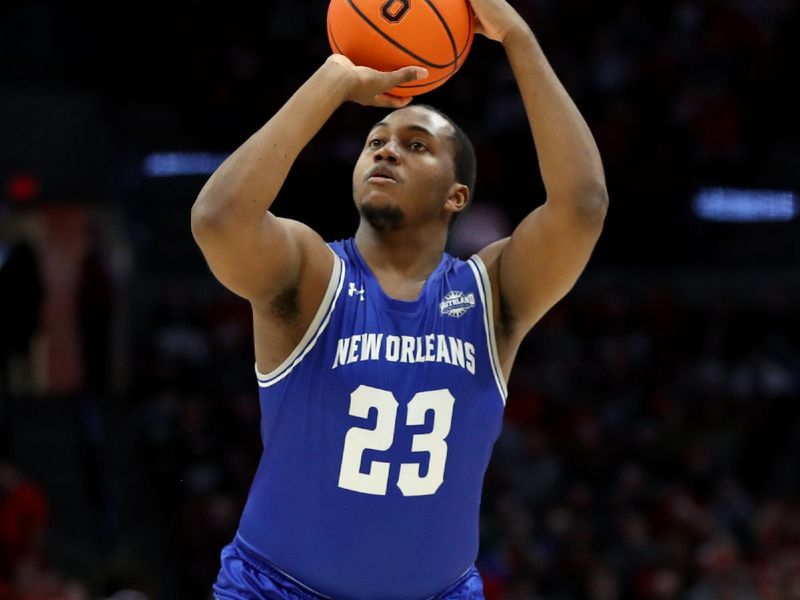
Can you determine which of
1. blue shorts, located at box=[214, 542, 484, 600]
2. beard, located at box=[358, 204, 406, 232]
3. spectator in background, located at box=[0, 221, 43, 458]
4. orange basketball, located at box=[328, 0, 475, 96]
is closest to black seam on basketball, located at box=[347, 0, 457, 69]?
orange basketball, located at box=[328, 0, 475, 96]

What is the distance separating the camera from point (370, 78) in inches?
174

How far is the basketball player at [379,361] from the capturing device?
14.4 feet

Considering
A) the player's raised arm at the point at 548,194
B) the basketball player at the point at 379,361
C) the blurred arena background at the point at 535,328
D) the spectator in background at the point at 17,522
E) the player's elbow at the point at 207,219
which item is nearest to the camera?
the player's elbow at the point at 207,219

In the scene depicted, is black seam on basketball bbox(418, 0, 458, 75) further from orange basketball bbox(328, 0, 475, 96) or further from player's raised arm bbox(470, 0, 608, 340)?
player's raised arm bbox(470, 0, 608, 340)

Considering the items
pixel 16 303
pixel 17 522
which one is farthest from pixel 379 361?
pixel 16 303

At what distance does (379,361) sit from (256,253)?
1.82 ft

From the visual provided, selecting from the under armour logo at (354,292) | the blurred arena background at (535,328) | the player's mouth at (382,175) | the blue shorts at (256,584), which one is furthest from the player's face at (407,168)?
the blurred arena background at (535,328)

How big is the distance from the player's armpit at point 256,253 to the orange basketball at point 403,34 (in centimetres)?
65

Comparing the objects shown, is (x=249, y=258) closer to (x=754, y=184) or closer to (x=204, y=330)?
(x=204, y=330)

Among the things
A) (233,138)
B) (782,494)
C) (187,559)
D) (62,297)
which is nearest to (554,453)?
(782,494)

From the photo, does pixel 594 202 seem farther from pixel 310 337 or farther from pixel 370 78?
pixel 310 337

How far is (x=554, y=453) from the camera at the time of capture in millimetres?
14383

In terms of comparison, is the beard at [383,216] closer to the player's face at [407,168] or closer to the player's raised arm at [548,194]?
the player's face at [407,168]

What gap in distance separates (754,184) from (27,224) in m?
9.20
